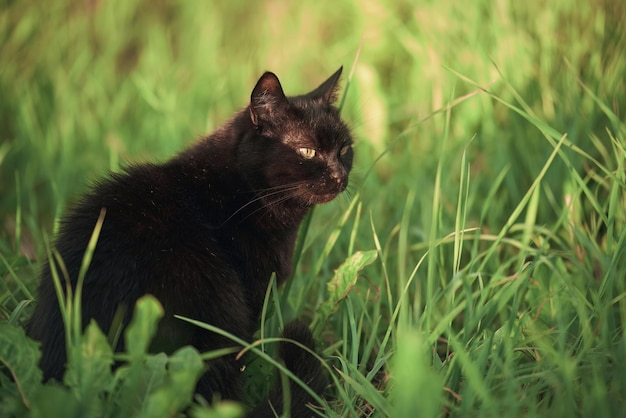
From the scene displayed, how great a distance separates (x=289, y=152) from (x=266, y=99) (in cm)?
18

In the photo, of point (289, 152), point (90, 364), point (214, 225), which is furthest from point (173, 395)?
point (289, 152)

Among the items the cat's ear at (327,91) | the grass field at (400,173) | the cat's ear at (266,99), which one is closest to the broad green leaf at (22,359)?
the grass field at (400,173)

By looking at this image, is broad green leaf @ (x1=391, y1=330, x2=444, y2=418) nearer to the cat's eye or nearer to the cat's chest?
the cat's chest

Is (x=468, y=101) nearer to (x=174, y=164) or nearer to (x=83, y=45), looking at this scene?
(x=174, y=164)

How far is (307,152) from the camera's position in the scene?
2211 mm

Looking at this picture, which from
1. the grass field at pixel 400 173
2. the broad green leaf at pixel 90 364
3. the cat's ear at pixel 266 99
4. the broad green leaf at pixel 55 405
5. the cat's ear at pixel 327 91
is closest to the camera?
the broad green leaf at pixel 55 405

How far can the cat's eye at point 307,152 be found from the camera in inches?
86.6

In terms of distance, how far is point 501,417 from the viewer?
4.58 ft

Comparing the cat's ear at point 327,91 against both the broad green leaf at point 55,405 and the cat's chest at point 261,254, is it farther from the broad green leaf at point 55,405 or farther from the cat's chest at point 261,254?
the broad green leaf at point 55,405

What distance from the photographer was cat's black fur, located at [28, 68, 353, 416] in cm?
168

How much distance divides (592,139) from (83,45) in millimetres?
3157

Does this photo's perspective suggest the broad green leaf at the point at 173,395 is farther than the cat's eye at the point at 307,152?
No

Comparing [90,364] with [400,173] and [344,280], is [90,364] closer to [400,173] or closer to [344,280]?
[344,280]

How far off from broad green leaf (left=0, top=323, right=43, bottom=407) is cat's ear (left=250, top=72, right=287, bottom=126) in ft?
3.24
